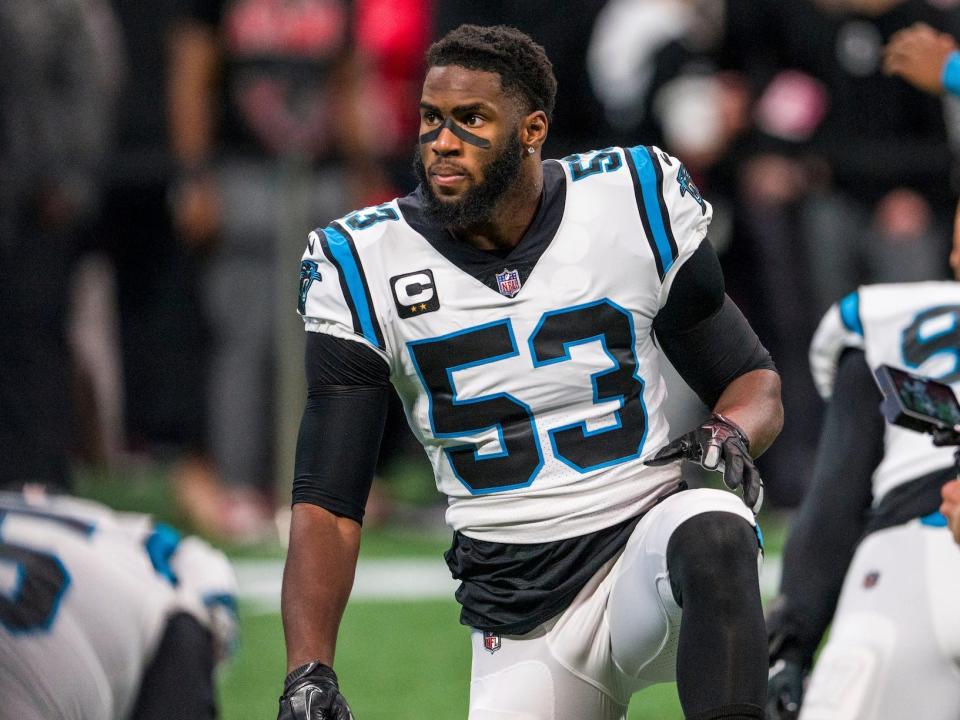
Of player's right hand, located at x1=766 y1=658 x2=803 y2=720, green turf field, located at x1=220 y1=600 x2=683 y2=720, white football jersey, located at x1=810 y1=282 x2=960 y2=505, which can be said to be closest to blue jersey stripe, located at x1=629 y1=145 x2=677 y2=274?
white football jersey, located at x1=810 y1=282 x2=960 y2=505

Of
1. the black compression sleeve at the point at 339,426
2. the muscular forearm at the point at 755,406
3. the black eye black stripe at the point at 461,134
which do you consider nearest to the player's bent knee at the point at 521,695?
the black compression sleeve at the point at 339,426

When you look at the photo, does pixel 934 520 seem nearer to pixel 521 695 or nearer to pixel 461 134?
pixel 521 695

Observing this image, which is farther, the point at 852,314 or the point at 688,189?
the point at 852,314

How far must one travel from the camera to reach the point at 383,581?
20.2 ft

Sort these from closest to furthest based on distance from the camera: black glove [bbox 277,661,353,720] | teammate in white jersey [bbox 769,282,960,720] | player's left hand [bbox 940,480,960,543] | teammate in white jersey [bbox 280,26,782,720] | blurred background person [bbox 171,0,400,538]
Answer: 1. black glove [bbox 277,661,353,720]
2. player's left hand [bbox 940,480,960,543]
3. teammate in white jersey [bbox 280,26,782,720]
4. teammate in white jersey [bbox 769,282,960,720]
5. blurred background person [bbox 171,0,400,538]

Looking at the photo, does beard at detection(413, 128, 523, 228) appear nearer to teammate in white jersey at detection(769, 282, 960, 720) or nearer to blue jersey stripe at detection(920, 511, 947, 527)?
teammate in white jersey at detection(769, 282, 960, 720)

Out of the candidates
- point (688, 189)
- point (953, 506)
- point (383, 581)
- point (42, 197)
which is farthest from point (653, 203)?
point (42, 197)

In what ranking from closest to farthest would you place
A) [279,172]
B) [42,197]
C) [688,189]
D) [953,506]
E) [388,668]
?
1. [953,506]
2. [688,189]
3. [388,668]
4. [42,197]
5. [279,172]

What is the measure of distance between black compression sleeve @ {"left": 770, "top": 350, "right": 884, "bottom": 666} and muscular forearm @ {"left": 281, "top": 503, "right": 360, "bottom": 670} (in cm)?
99

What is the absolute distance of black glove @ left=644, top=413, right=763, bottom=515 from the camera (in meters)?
2.78

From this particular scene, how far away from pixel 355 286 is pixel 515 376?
318mm

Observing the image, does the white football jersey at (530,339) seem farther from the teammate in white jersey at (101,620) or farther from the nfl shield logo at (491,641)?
the teammate in white jersey at (101,620)

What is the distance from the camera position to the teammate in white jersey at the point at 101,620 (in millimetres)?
2984

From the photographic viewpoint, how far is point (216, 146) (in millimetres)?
7000
